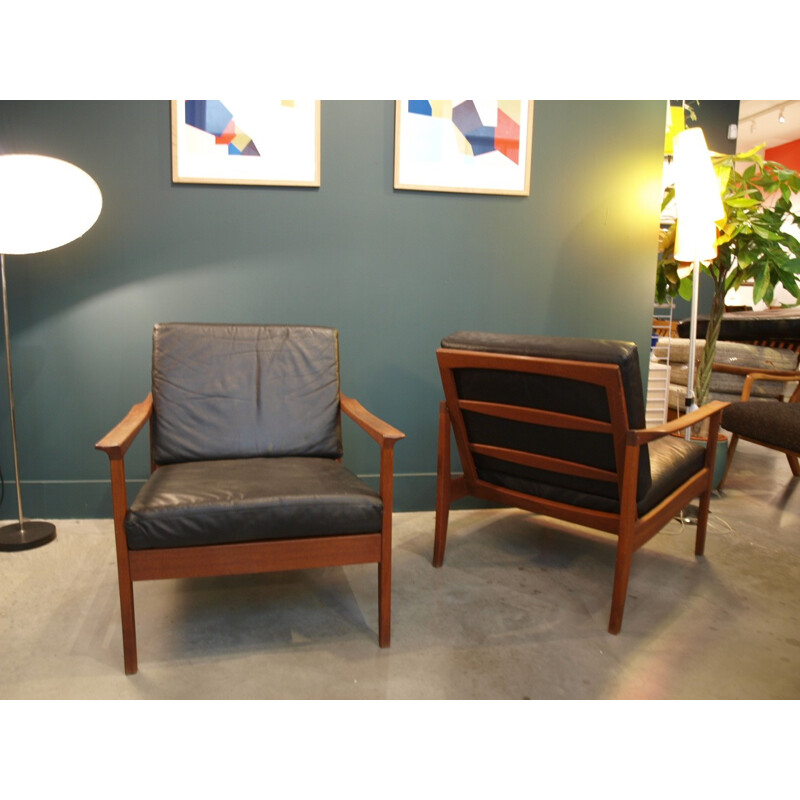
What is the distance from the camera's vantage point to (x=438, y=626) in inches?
70.4

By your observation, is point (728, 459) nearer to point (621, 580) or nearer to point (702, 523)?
point (702, 523)

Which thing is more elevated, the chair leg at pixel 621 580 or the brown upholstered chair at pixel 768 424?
the brown upholstered chair at pixel 768 424

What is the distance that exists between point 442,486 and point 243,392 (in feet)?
2.63

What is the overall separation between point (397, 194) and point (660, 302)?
69.1 inches

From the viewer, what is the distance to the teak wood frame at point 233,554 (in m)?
1.51

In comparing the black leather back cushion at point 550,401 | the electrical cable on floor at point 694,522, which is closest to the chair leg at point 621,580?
the black leather back cushion at point 550,401

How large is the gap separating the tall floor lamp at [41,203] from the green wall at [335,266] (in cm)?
44

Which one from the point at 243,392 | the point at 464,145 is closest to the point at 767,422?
the point at 464,145

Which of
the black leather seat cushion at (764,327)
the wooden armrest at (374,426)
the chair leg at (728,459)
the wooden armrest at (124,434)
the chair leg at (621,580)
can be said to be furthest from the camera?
the black leather seat cushion at (764,327)

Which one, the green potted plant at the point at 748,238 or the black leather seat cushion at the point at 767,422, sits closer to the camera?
the black leather seat cushion at the point at 767,422

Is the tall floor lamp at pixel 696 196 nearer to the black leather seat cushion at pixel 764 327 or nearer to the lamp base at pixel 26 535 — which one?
the black leather seat cushion at pixel 764 327

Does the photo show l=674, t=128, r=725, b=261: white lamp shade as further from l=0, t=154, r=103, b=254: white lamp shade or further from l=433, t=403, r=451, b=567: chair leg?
l=0, t=154, r=103, b=254: white lamp shade
